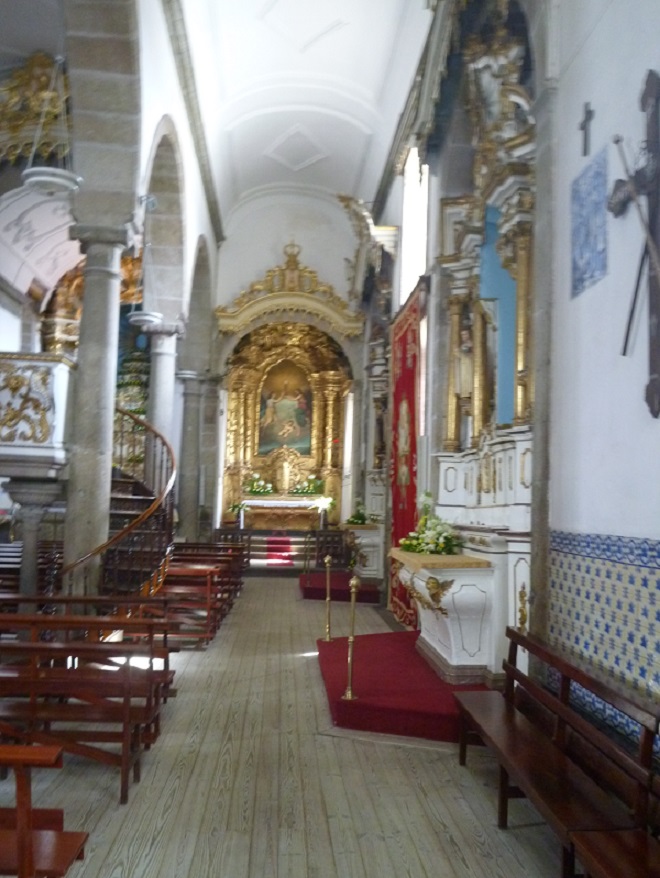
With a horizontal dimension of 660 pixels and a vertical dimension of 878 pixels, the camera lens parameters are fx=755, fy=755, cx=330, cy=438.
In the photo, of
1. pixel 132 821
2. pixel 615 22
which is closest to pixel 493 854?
pixel 132 821

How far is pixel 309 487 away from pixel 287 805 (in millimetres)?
A: 14647

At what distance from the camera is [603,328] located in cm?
408

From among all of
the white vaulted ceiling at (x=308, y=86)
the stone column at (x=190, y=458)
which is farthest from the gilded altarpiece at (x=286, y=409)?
the white vaulted ceiling at (x=308, y=86)

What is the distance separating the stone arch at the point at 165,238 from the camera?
413 inches

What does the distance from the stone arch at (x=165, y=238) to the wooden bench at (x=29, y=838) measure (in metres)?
9.18

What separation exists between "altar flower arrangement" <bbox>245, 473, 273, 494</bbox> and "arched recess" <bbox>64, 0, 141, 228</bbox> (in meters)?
11.3

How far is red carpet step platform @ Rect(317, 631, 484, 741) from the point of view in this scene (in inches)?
200

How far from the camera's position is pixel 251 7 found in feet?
33.3

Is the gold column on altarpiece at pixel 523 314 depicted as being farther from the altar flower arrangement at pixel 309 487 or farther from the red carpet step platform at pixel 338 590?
the altar flower arrangement at pixel 309 487

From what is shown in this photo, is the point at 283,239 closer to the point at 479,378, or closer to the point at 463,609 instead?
the point at 479,378

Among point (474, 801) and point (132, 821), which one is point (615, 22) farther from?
point (132, 821)

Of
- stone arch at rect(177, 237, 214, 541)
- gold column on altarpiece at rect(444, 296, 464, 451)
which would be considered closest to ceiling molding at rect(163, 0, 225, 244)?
stone arch at rect(177, 237, 214, 541)

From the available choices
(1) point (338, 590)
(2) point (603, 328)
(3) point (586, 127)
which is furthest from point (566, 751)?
(1) point (338, 590)

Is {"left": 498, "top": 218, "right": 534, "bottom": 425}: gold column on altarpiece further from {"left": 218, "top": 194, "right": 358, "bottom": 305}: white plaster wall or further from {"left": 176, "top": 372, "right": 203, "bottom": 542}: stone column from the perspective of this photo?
{"left": 218, "top": 194, "right": 358, "bottom": 305}: white plaster wall
